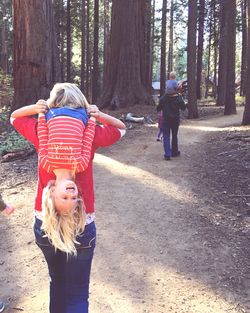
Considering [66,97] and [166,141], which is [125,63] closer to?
[166,141]

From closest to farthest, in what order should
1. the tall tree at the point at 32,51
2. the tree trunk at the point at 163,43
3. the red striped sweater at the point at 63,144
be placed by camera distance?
the red striped sweater at the point at 63,144 → the tall tree at the point at 32,51 → the tree trunk at the point at 163,43

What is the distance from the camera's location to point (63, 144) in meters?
2.99

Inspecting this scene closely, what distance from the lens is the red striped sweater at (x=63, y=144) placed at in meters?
3.00

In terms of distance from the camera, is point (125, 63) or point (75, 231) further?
point (125, 63)

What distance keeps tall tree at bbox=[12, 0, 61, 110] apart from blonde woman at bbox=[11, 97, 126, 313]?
942cm

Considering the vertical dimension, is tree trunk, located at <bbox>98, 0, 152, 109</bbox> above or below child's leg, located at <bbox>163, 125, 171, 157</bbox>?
above

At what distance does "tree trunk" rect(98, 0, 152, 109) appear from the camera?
17531mm

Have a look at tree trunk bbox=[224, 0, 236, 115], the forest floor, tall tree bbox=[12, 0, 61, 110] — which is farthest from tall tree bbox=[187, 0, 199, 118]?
the forest floor

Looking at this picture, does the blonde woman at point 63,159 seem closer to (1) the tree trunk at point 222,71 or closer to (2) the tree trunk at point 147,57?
(2) the tree trunk at point 147,57

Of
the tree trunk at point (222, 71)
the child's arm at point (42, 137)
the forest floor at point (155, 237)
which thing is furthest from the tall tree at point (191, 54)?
the child's arm at point (42, 137)

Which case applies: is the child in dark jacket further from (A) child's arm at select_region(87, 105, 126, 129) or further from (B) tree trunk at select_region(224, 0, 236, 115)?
(B) tree trunk at select_region(224, 0, 236, 115)

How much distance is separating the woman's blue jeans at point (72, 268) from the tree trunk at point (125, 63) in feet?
45.7

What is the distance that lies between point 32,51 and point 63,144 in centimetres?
989

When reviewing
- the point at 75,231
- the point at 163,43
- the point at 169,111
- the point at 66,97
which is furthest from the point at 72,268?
the point at 163,43
